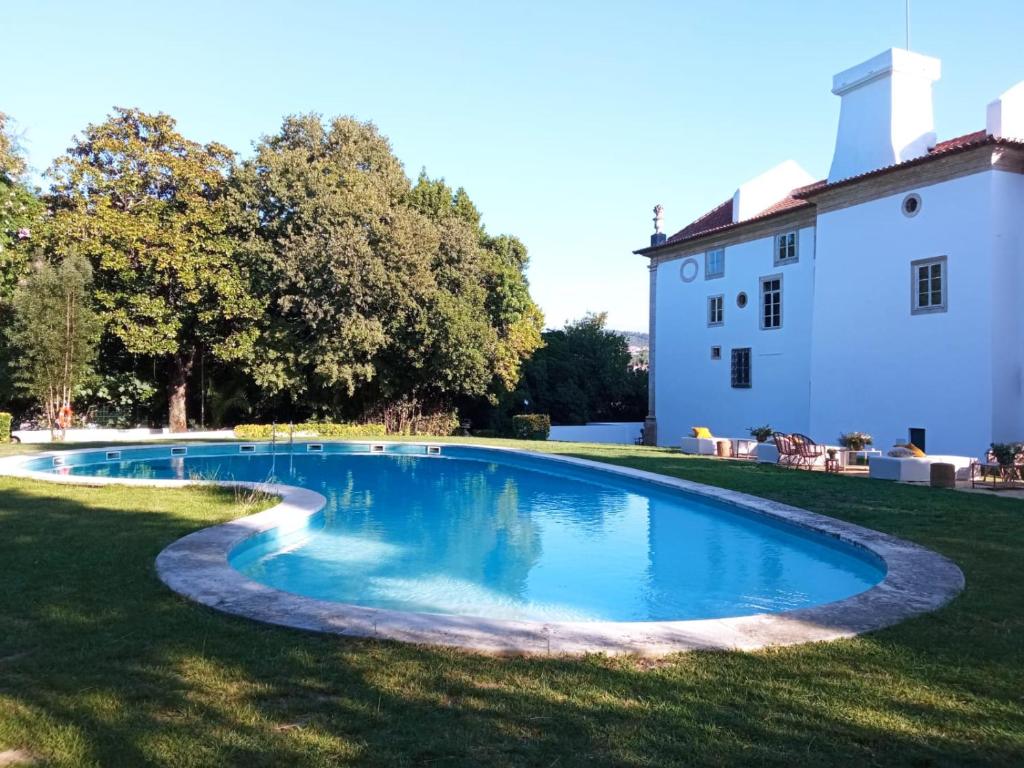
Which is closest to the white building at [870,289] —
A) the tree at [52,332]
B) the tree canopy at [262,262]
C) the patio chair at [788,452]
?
the patio chair at [788,452]

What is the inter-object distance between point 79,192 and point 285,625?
24995mm

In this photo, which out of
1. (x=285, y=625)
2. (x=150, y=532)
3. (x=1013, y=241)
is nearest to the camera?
(x=285, y=625)

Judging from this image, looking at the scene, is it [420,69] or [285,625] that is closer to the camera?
[285,625]

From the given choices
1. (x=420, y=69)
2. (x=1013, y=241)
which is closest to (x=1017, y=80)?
(x=1013, y=241)

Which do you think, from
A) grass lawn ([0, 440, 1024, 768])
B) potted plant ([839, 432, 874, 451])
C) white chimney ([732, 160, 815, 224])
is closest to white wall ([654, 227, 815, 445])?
white chimney ([732, 160, 815, 224])

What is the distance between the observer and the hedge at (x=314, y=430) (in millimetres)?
24078

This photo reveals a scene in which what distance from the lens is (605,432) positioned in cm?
3184

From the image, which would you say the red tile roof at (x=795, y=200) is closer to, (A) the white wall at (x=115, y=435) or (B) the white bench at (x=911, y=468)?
(B) the white bench at (x=911, y=468)

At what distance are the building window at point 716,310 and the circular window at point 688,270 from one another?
1.35 metres

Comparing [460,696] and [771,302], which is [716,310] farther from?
[460,696]

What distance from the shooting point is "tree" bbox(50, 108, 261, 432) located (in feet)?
76.8

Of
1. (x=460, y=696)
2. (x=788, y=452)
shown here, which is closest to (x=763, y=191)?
(x=788, y=452)

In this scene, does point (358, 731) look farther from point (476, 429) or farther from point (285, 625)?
point (476, 429)

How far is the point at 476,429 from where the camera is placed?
104 feet
